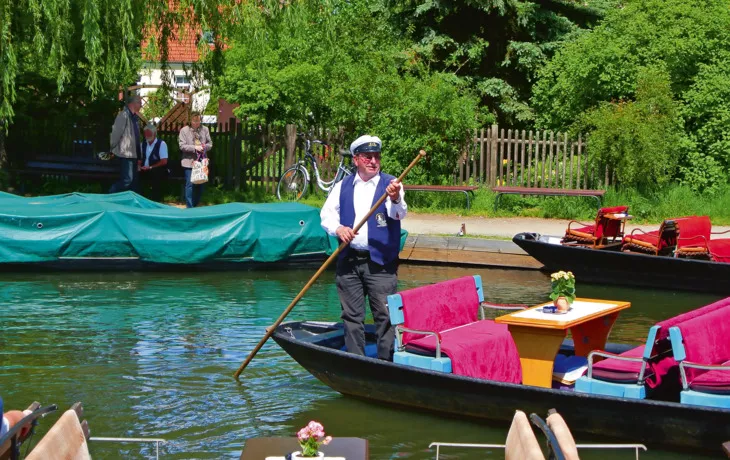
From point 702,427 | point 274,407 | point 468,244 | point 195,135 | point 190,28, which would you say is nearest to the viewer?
point 702,427

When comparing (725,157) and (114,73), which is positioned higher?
(114,73)

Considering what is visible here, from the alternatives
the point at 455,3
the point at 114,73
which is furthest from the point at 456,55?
the point at 114,73

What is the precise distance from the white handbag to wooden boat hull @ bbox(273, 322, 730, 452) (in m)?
10.6

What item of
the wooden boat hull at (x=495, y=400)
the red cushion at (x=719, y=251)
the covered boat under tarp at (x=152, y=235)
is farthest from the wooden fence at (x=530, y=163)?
the wooden boat hull at (x=495, y=400)

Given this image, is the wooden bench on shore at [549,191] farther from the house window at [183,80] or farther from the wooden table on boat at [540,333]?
the wooden table on boat at [540,333]

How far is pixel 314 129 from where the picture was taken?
23891 millimetres

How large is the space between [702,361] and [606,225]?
861cm

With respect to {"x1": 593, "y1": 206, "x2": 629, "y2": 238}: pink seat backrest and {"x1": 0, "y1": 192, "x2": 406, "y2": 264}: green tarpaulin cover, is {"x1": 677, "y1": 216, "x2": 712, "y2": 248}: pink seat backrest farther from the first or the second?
{"x1": 0, "y1": 192, "x2": 406, "y2": 264}: green tarpaulin cover

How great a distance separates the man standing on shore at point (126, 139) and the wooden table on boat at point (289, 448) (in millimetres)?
14832

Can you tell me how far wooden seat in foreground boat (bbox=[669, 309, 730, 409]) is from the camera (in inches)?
307

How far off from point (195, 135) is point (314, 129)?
386cm

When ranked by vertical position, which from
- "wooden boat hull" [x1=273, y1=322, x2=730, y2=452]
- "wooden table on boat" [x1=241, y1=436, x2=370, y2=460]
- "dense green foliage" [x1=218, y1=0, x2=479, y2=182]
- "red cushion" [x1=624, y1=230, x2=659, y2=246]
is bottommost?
"wooden boat hull" [x1=273, y1=322, x2=730, y2=452]

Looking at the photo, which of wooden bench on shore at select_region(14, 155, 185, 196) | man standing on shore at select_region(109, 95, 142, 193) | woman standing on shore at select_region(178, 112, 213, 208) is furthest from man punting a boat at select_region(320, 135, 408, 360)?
wooden bench on shore at select_region(14, 155, 185, 196)

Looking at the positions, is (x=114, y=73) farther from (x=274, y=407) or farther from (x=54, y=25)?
(x=274, y=407)
